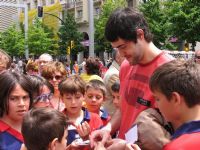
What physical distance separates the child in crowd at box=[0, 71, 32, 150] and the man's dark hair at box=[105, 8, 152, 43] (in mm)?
829

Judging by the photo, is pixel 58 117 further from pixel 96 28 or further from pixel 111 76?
pixel 96 28

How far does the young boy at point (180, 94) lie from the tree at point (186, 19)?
69.6 ft

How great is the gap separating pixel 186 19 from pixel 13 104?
2076 cm

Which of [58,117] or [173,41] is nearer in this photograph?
[58,117]

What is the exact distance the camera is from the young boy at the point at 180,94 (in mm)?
2033

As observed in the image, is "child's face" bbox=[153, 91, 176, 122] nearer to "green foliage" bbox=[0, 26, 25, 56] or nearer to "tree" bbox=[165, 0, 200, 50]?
"tree" bbox=[165, 0, 200, 50]

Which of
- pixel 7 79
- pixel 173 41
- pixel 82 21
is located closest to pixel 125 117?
pixel 7 79

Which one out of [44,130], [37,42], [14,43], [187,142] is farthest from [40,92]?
[14,43]

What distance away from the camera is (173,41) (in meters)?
35.4

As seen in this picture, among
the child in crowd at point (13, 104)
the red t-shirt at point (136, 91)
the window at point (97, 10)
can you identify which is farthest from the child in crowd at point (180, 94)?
the window at point (97, 10)

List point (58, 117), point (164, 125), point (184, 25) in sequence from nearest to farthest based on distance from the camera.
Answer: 1. point (164, 125)
2. point (58, 117)
3. point (184, 25)

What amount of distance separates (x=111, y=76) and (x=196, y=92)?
354 cm

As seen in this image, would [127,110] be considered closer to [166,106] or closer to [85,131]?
[85,131]

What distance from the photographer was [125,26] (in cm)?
298
